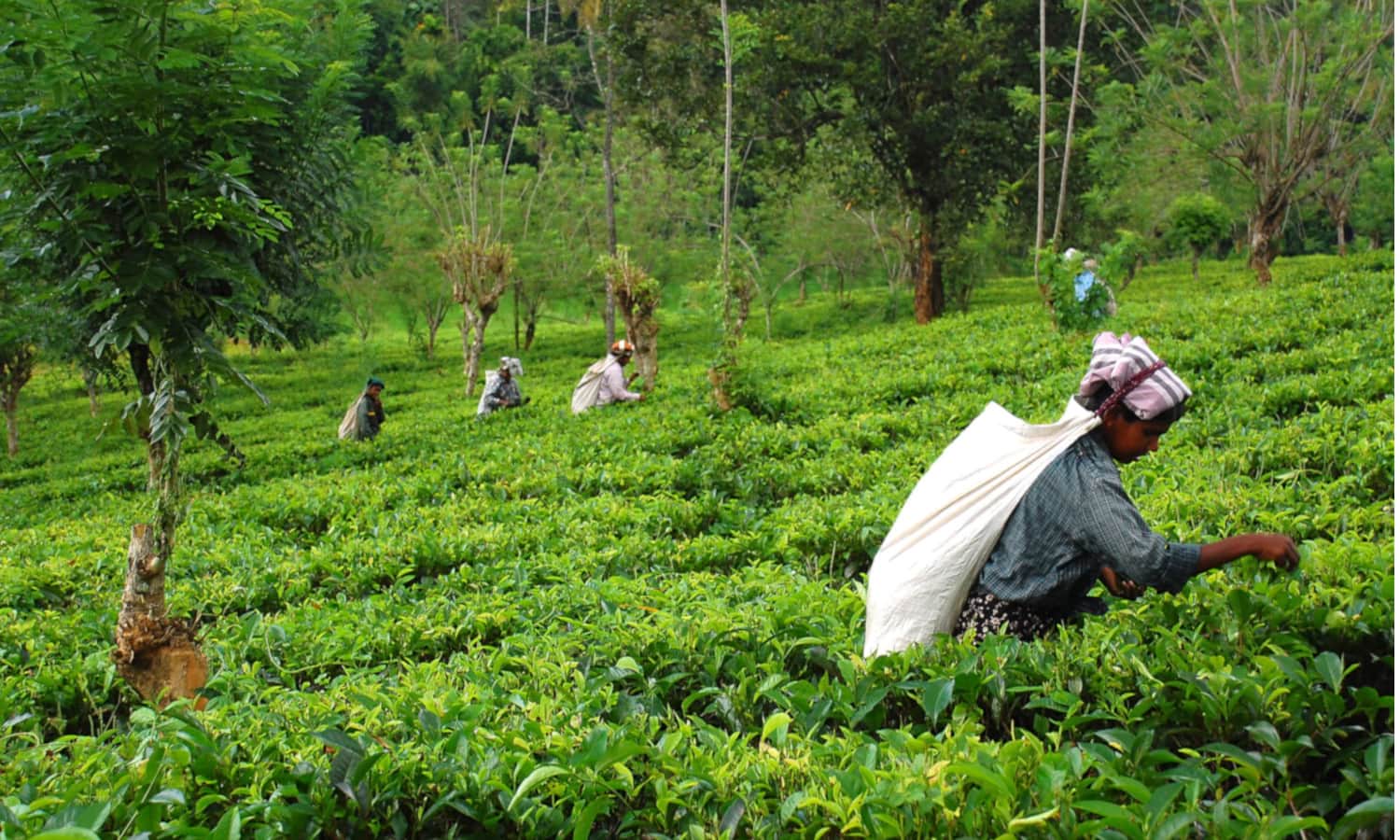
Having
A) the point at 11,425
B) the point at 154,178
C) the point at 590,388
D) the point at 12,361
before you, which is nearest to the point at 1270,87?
the point at 590,388

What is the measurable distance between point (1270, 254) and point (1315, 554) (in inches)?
717

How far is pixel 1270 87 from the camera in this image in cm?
1680

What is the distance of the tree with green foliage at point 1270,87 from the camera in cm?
1628

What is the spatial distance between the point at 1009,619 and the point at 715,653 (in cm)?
88

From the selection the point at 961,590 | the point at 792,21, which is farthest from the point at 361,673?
the point at 792,21

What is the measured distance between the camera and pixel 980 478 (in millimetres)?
3234

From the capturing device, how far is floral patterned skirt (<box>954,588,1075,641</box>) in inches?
129

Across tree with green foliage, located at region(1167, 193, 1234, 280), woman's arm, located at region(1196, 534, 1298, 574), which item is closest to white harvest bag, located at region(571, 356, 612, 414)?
woman's arm, located at region(1196, 534, 1298, 574)

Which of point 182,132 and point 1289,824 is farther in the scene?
point 182,132

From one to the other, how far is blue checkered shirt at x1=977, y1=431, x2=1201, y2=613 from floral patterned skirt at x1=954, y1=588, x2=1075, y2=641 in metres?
0.03

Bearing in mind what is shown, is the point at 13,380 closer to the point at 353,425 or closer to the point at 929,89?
the point at 353,425

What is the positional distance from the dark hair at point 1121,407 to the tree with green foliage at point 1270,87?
15377 millimetres

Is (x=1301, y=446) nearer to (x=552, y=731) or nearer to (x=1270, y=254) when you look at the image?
(x=552, y=731)

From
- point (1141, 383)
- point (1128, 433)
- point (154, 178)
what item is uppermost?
point (154, 178)
